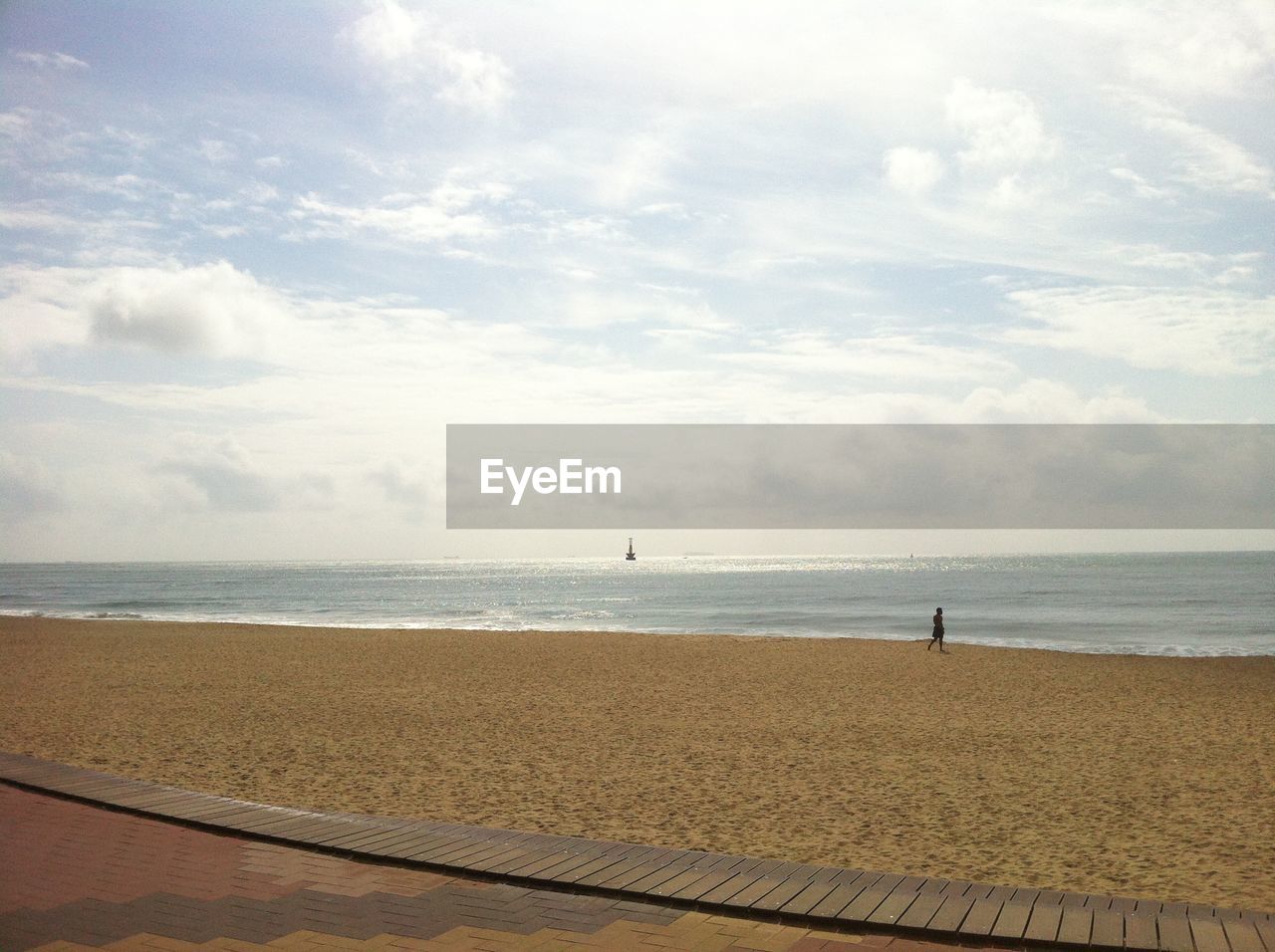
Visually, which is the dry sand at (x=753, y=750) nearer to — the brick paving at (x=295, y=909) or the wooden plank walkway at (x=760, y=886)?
the wooden plank walkway at (x=760, y=886)

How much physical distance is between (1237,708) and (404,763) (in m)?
12.5

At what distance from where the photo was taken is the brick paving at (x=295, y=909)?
14.9ft

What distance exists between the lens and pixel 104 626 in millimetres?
34031

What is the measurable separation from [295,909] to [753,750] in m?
6.71

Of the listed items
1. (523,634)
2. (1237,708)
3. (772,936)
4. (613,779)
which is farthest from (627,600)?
(772,936)

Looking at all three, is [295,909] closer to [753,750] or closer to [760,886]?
[760,886]

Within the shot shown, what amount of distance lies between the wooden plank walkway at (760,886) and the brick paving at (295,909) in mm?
94

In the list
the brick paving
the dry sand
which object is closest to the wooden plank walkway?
the brick paving

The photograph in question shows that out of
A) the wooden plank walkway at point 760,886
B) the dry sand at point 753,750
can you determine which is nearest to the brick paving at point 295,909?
the wooden plank walkway at point 760,886

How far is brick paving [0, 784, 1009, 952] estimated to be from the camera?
4531 mm

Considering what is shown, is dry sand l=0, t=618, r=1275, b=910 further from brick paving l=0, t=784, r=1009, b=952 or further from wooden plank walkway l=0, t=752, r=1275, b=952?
brick paving l=0, t=784, r=1009, b=952

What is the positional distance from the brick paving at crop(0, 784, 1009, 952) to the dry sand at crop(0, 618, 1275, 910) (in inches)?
80.1

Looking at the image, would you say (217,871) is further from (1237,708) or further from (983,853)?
(1237,708)

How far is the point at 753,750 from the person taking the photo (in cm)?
1088
